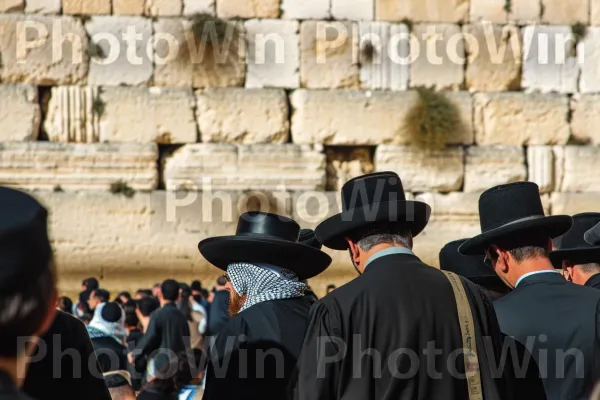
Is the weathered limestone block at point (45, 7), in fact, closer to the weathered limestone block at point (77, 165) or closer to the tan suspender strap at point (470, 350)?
the weathered limestone block at point (77, 165)

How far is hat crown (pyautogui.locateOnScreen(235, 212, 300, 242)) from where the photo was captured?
4.45 meters

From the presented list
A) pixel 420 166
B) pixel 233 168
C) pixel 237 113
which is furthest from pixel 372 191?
pixel 420 166

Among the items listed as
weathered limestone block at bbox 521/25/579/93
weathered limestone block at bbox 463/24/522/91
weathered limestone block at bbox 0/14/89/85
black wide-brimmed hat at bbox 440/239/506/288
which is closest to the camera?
black wide-brimmed hat at bbox 440/239/506/288

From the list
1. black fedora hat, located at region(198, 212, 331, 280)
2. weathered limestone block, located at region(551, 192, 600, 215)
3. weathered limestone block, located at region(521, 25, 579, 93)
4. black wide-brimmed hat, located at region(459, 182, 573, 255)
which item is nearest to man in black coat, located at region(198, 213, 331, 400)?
black fedora hat, located at region(198, 212, 331, 280)

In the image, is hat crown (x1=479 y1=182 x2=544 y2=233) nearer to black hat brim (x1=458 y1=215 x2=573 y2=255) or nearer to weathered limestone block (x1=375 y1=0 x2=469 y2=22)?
black hat brim (x1=458 y1=215 x2=573 y2=255)

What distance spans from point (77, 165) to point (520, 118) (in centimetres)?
499

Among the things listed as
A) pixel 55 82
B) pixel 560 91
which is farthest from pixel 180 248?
pixel 560 91

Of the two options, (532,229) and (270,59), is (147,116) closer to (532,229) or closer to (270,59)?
(270,59)

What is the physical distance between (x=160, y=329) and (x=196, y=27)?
459 centimetres

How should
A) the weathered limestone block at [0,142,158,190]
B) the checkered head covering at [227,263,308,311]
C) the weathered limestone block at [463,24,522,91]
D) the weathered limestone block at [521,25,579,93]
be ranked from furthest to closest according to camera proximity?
1. the weathered limestone block at [521,25,579,93]
2. the weathered limestone block at [463,24,522,91]
3. the weathered limestone block at [0,142,158,190]
4. the checkered head covering at [227,263,308,311]

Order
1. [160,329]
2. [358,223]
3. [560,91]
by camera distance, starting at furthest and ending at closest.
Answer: [560,91], [160,329], [358,223]

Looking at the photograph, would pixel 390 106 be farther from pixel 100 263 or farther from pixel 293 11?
pixel 100 263

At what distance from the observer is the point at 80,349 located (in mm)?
3408

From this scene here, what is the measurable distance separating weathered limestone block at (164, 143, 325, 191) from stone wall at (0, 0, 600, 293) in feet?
0.05
